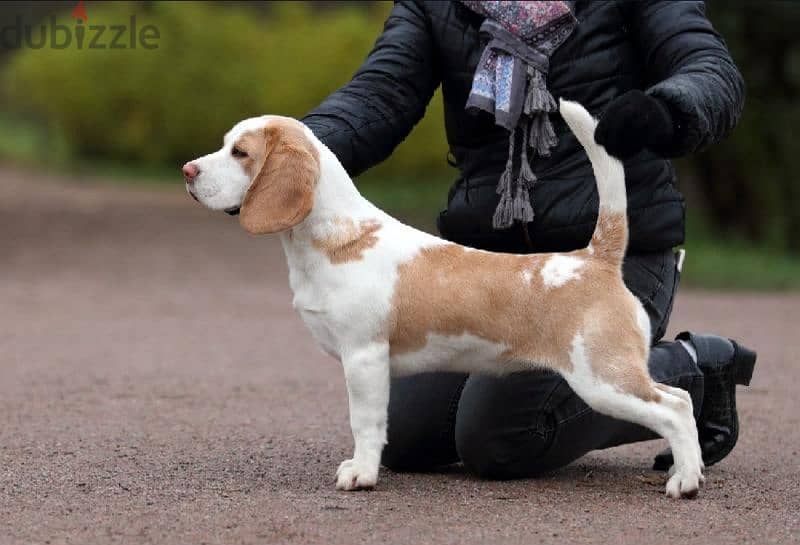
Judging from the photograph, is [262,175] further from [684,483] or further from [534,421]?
[684,483]

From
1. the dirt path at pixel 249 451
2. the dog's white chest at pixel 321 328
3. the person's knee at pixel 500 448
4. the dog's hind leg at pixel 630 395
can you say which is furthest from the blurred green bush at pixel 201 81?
the dog's hind leg at pixel 630 395

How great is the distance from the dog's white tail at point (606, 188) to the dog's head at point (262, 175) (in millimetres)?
797

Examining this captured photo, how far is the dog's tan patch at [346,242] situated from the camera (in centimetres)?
420

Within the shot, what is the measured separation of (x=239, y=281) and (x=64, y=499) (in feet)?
29.1

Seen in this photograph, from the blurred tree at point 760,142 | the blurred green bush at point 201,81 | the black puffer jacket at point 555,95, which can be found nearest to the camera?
the black puffer jacket at point 555,95

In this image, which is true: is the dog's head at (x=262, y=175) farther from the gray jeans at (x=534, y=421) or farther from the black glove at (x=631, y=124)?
the gray jeans at (x=534, y=421)

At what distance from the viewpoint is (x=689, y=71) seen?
4527mm

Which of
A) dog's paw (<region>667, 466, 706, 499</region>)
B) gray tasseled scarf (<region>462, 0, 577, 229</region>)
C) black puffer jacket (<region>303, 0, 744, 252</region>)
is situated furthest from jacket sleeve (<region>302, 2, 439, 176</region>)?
dog's paw (<region>667, 466, 706, 499</region>)

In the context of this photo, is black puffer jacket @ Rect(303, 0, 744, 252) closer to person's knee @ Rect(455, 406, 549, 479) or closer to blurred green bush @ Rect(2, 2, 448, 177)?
person's knee @ Rect(455, 406, 549, 479)

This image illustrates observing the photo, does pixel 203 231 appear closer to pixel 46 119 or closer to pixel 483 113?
pixel 46 119

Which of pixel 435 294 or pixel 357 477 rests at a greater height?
pixel 435 294

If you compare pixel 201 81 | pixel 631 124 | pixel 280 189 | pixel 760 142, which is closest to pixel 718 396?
pixel 631 124

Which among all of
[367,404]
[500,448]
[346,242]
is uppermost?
[346,242]

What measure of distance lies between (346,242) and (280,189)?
27cm
